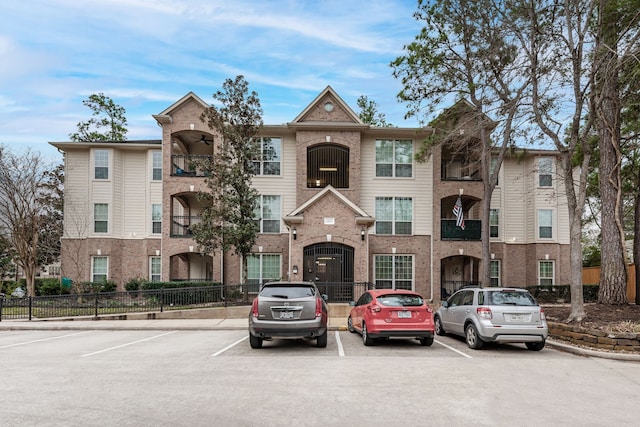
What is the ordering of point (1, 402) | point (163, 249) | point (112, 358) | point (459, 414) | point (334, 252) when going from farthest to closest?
point (163, 249) → point (334, 252) → point (112, 358) → point (1, 402) → point (459, 414)

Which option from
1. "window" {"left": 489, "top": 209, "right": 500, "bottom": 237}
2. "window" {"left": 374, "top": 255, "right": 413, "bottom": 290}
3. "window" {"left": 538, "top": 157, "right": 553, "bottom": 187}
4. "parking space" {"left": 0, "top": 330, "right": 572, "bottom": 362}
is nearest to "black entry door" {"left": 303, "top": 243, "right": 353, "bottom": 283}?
"window" {"left": 374, "top": 255, "right": 413, "bottom": 290}

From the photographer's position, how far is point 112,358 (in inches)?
397

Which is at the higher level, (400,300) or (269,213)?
(269,213)

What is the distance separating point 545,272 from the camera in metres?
26.7

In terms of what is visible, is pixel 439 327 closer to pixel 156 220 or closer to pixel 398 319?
pixel 398 319

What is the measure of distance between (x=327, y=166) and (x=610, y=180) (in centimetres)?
1403

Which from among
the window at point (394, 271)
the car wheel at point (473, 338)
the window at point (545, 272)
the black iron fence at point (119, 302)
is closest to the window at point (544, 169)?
the window at point (545, 272)

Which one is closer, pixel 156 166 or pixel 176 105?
pixel 176 105

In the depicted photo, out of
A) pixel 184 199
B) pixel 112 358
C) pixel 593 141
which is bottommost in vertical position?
pixel 112 358

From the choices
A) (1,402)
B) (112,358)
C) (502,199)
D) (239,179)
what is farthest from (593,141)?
(1,402)

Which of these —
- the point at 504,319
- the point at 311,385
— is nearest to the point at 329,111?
the point at 504,319

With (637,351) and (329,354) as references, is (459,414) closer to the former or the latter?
(329,354)

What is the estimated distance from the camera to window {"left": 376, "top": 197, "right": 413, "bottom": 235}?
990 inches

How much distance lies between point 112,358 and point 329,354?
15.9 feet
